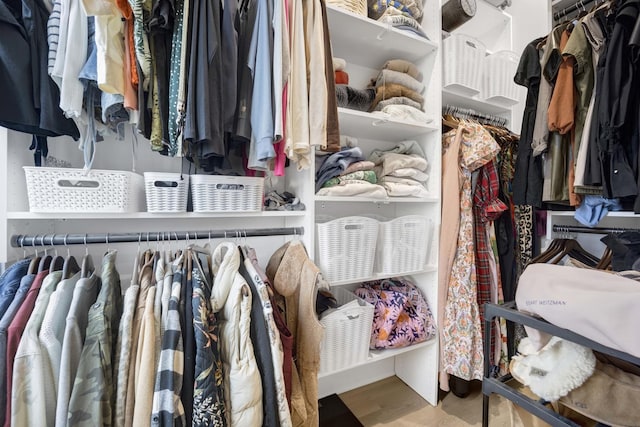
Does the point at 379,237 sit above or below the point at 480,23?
below

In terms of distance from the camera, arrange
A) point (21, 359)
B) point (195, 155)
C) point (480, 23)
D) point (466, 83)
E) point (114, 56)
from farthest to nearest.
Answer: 1. point (480, 23)
2. point (466, 83)
3. point (195, 155)
4. point (114, 56)
5. point (21, 359)

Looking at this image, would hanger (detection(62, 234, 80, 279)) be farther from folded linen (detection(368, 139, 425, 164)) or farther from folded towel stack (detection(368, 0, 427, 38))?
folded towel stack (detection(368, 0, 427, 38))

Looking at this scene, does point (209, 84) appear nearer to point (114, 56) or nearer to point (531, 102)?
point (114, 56)

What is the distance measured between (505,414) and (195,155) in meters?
1.83

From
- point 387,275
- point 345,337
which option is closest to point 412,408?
point 345,337

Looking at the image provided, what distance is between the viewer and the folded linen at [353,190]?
3.83 ft

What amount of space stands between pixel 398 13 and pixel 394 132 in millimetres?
544

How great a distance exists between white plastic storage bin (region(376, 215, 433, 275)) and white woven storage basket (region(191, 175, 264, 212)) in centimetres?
61

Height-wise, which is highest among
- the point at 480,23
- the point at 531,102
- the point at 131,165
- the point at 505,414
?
the point at 480,23

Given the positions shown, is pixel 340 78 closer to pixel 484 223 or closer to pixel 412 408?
pixel 484 223

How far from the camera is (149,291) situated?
0.80 metres

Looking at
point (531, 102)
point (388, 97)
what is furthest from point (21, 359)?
point (531, 102)

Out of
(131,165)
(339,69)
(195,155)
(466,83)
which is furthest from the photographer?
(466,83)

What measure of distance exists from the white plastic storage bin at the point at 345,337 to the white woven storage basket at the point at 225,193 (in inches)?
22.9
